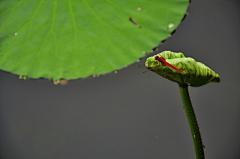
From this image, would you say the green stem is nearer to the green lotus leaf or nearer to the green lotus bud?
the green lotus bud

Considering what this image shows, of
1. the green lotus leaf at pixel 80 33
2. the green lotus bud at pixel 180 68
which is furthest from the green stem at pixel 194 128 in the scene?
the green lotus leaf at pixel 80 33

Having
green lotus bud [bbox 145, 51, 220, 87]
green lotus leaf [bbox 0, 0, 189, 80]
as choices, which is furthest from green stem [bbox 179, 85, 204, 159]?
green lotus leaf [bbox 0, 0, 189, 80]

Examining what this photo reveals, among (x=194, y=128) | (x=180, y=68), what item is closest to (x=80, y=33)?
(x=180, y=68)

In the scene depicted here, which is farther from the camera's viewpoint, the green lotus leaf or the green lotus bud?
the green lotus bud

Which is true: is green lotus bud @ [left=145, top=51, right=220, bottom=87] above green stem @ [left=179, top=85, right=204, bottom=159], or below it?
above

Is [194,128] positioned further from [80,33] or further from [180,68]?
[80,33]

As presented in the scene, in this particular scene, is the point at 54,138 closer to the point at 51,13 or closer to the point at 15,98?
the point at 15,98

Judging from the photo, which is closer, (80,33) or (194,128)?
(80,33)

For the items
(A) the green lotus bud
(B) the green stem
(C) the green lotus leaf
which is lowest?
(B) the green stem

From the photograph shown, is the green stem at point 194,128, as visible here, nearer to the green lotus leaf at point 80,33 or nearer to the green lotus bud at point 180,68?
the green lotus bud at point 180,68
